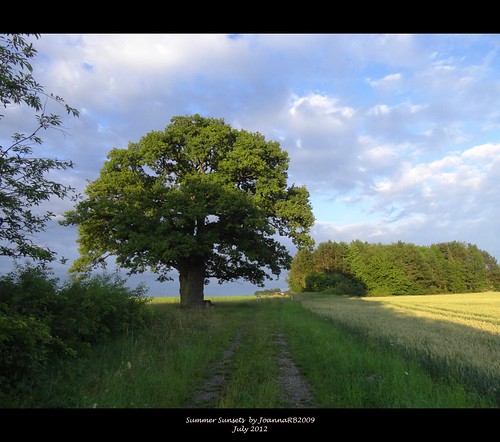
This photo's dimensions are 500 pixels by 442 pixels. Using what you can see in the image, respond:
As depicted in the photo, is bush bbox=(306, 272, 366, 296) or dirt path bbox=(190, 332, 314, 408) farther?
bush bbox=(306, 272, 366, 296)

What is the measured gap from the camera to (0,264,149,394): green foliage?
5.34 metres

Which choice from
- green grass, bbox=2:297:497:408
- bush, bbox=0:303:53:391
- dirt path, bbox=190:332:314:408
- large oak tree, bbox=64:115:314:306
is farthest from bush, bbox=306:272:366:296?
bush, bbox=0:303:53:391

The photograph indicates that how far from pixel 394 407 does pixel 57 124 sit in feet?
23.7

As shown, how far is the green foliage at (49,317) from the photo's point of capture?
5344 millimetres

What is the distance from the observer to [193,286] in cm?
2675

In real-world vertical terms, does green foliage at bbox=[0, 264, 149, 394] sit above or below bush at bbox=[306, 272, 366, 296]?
below

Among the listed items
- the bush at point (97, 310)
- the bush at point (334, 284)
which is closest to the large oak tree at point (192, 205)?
the bush at point (97, 310)

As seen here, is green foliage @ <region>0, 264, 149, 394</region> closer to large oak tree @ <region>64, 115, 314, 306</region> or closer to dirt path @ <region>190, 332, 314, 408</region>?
dirt path @ <region>190, 332, 314, 408</region>

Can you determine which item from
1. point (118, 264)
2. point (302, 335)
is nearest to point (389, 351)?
point (302, 335)

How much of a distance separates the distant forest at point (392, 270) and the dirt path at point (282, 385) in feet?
217

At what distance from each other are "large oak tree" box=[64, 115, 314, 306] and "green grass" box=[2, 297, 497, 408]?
1324cm

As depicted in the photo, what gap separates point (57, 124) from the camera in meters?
6.27

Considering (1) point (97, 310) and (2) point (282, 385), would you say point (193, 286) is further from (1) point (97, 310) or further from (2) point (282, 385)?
(2) point (282, 385)
